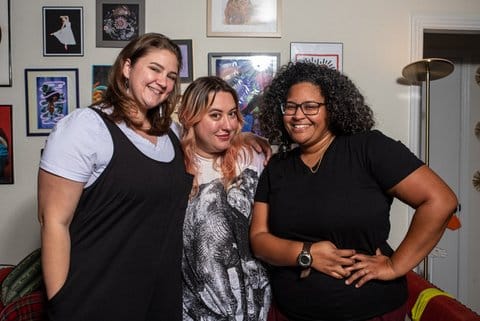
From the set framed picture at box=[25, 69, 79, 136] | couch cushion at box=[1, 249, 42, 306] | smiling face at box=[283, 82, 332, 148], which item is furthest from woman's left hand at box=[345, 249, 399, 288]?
framed picture at box=[25, 69, 79, 136]

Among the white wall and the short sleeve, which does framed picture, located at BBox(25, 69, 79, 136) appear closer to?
the white wall

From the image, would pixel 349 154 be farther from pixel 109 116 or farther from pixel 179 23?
pixel 179 23

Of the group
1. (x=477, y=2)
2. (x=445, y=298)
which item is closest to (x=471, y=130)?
(x=477, y=2)

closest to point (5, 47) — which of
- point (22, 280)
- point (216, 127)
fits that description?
point (22, 280)

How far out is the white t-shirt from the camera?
1.09 meters

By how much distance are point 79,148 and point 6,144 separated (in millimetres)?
1520

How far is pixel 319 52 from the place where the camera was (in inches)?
91.7

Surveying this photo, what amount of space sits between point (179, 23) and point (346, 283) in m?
1.75

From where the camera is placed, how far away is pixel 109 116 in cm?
120

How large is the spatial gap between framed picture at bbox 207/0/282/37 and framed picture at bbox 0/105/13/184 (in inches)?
50.2

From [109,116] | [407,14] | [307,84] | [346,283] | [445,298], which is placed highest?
[407,14]

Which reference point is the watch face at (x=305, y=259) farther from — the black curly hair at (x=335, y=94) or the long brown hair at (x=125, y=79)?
the long brown hair at (x=125, y=79)

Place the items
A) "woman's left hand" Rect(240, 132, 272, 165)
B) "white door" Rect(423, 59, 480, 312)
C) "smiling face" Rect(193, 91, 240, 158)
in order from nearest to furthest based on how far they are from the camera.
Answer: "smiling face" Rect(193, 91, 240, 158) → "woman's left hand" Rect(240, 132, 272, 165) → "white door" Rect(423, 59, 480, 312)

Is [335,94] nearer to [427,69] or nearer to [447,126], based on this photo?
[427,69]
